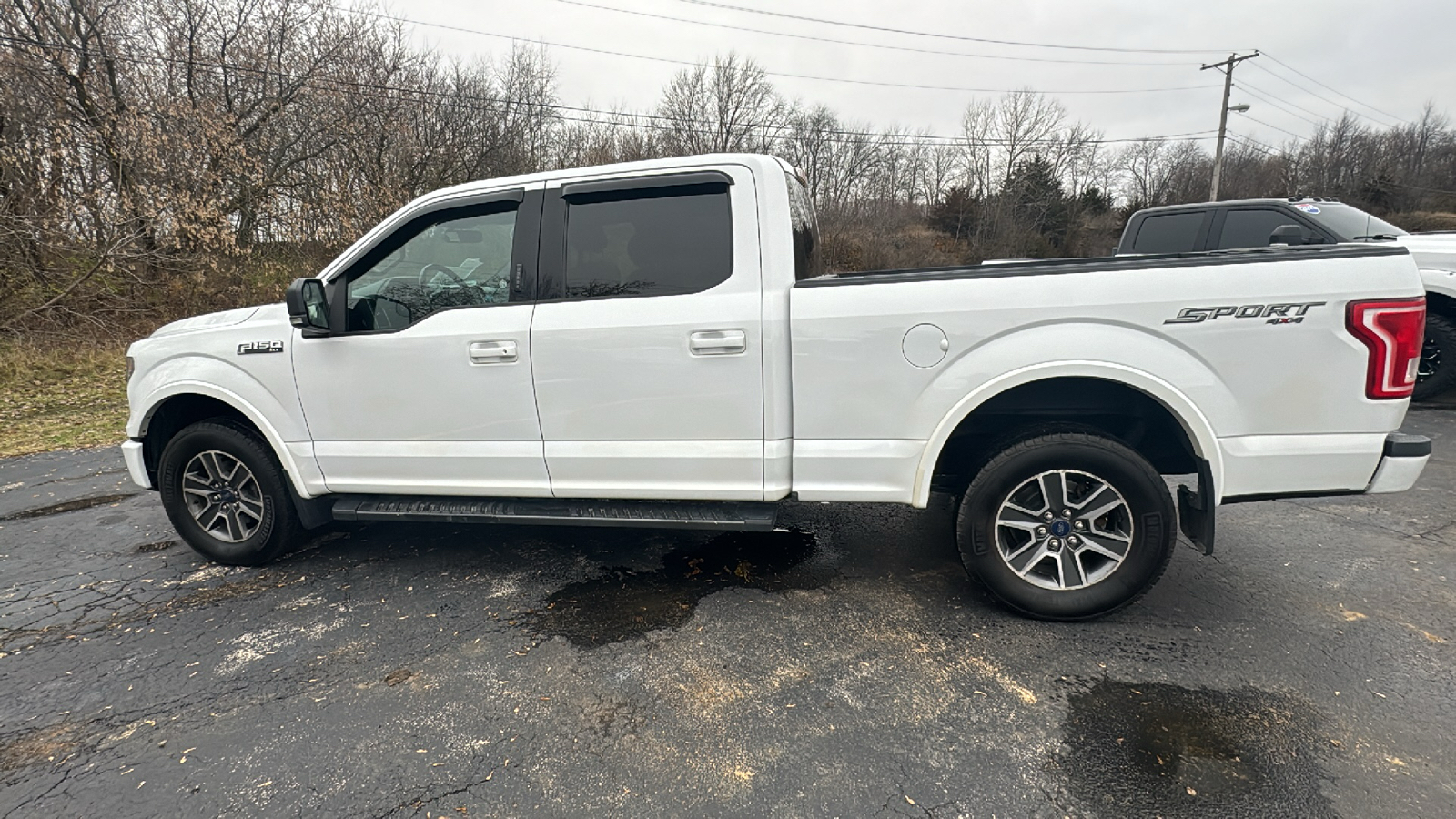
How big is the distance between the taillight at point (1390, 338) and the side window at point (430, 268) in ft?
11.7

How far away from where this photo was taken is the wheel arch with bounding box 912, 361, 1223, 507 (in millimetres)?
2596

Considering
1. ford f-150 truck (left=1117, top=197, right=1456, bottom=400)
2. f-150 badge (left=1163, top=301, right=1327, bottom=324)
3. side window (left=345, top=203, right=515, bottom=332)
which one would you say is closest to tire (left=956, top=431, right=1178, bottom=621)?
f-150 badge (left=1163, top=301, right=1327, bottom=324)

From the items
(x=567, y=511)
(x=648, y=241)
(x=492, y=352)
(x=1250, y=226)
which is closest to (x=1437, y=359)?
(x=1250, y=226)

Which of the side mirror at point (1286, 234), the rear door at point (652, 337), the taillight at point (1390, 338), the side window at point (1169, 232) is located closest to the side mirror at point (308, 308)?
the rear door at point (652, 337)

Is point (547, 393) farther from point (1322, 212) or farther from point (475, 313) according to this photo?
point (1322, 212)

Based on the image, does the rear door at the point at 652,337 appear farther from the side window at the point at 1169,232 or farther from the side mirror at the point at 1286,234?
the side window at the point at 1169,232

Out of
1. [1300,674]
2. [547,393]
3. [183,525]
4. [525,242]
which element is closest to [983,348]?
[1300,674]

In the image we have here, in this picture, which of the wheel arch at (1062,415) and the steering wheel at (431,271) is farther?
the steering wheel at (431,271)

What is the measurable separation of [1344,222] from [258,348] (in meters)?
10.1

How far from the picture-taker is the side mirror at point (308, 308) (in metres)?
3.10

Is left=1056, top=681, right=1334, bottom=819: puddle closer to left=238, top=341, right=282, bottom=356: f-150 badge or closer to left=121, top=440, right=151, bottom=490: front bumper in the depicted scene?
left=238, top=341, right=282, bottom=356: f-150 badge

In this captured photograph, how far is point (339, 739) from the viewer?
2.28 m

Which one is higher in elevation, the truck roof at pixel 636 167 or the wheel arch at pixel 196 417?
the truck roof at pixel 636 167

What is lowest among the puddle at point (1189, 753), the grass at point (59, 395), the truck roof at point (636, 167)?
the puddle at point (1189, 753)
